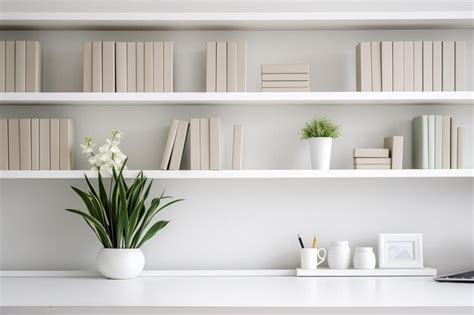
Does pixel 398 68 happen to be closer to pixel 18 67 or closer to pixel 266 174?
pixel 266 174

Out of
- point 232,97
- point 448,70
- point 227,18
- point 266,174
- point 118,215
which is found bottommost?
point 118,215

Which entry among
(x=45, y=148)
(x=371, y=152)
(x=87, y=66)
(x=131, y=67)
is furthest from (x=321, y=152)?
(x=45, y=148)

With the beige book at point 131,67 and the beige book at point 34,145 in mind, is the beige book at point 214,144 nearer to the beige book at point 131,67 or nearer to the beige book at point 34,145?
the beige book at point 131,67

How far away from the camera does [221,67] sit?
273 centimetres

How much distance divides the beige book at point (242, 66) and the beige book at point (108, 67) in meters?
0.56

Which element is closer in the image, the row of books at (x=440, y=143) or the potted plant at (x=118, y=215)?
the potted plant at (x=118, y=215)

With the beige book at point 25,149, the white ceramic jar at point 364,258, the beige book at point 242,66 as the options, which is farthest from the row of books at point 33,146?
the white ceramic jar at point 364,258

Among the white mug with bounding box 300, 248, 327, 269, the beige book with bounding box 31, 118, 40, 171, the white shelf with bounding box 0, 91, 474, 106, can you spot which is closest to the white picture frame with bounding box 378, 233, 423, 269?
the white mug with bounding box 300, 248, 327, 269

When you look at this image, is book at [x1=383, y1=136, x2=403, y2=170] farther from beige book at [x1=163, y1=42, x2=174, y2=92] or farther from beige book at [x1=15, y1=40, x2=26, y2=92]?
beige book at [x1=15, y1=40, x2=26, y2=92]

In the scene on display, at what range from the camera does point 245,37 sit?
2.94 meters

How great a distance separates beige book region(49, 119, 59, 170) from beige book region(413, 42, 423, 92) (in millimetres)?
1612

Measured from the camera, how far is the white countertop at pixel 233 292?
2115 millimetres

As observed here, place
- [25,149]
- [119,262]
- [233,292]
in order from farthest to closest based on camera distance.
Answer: [25,149] → [119,262] → [233,292]

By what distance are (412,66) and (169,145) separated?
3.77ft
